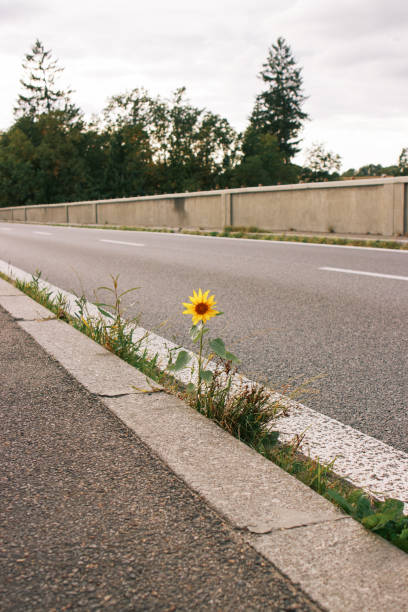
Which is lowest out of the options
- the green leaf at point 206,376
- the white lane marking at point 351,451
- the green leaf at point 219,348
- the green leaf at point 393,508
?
the white lane marking at point 351,451

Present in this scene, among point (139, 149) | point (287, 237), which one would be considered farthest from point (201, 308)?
point (139, 149)

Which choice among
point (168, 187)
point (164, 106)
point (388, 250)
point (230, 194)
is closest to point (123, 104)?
point (164, 106)

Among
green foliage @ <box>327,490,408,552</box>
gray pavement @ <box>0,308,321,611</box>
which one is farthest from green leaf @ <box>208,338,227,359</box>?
green foliage @ <box>327,490,408,552</box>

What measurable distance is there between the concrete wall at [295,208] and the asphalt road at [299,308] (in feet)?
6.69

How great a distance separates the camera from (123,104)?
7731 centimetres

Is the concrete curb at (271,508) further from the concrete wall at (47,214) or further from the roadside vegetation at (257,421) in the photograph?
the concrete wall at (47,214)

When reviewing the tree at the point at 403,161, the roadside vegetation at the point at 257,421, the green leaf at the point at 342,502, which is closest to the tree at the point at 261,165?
the tree at the point at 403,161

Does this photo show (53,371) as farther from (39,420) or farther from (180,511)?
(180,511)

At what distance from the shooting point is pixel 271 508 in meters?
1.90

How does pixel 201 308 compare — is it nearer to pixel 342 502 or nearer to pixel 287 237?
pixel 342 502

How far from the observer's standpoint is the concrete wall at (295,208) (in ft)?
43.0

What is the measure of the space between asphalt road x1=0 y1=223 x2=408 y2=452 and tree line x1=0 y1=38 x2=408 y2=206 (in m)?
58.7

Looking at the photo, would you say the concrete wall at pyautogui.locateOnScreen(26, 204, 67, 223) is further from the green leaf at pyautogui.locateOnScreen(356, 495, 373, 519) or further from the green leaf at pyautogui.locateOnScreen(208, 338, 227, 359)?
the green leaf at pyautogui.locateOnScreen(356, 495, 373, 519)

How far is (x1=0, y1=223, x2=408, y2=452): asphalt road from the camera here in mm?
3408
